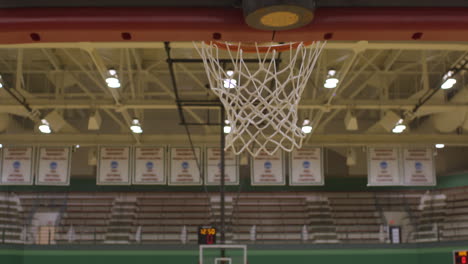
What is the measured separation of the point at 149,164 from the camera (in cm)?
1616

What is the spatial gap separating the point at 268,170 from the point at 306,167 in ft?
3.37

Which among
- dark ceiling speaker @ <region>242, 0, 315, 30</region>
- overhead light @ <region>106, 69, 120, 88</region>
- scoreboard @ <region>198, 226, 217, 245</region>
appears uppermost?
overhead light @ <region>106, 69, 120, 88</region>

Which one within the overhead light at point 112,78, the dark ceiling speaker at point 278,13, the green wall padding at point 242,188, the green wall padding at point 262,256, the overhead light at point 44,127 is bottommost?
the green wall padding at point 262,256

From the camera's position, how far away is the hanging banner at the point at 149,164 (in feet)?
52.7

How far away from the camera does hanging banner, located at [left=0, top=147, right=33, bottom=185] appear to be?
15.8 meters

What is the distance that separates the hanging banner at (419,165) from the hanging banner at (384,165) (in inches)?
10.4

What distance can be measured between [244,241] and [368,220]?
555 centimetres

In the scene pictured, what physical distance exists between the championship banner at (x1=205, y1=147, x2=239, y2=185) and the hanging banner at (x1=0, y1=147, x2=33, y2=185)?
4.63 m

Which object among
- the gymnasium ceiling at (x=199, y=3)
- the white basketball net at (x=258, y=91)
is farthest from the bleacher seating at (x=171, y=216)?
the gymnasium ceiling at (x=199, y=3)

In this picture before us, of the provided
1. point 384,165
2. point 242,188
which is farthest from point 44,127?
point 242,188

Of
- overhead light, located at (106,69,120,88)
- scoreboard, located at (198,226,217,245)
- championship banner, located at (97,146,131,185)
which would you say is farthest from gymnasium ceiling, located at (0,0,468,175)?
scoreboard, located at (198,226,217,245)

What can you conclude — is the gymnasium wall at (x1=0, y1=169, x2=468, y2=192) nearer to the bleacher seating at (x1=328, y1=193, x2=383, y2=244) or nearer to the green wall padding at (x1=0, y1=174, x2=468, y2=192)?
the green wall padding at (x1=0, y1=174, x2=468, y2=192)

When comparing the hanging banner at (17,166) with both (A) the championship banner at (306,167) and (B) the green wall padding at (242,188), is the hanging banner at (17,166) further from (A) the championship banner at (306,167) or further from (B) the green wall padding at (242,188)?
(A) the championship banner at (306,167)

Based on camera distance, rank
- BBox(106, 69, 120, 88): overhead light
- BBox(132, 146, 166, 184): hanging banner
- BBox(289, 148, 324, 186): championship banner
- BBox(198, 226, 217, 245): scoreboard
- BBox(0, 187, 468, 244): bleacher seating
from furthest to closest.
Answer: BBox(0, 187, 468, 244): bleacher seating
BBox(132, 146, 166, 184): hanging banner
BBox(289, 148, 324, 186): championship banner
BBox(198, 226, 217, 245): scoreboard
BBox(106, 69, 120, 88): overhead light
